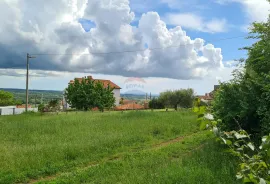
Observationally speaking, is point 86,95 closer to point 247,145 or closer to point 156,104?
point 156,104

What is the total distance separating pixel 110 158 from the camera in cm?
875

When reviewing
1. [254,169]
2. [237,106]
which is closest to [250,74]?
[237,106]

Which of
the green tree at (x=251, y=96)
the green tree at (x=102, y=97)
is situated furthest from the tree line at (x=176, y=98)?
the green tree at (x=251, y=96)

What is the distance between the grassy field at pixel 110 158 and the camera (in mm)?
5621

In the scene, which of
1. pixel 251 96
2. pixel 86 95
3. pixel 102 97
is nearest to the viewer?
pixel 251 96

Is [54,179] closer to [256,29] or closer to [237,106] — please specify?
[237,106]

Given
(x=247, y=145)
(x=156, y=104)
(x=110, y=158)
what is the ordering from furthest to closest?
(x=156, y=104), (x=110, y=158), (x=247, y=145)

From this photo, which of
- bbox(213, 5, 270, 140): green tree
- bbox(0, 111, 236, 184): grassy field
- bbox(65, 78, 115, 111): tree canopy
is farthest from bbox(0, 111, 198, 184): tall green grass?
bbox(65, 78, 115, 111): tree canopy

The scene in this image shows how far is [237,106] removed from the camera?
776 centimetres

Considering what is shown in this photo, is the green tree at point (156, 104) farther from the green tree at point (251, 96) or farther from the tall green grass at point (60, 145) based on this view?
the green tree at point (251, 96)

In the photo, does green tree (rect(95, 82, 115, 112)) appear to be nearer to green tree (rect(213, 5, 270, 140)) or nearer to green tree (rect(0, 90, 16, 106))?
green tree (rect(213, 5, 270, 140))

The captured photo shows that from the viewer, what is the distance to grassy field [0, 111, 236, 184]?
562 cm

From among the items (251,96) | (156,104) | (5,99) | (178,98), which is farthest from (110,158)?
(5,99)

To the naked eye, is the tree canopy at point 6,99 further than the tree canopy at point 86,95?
Yes
